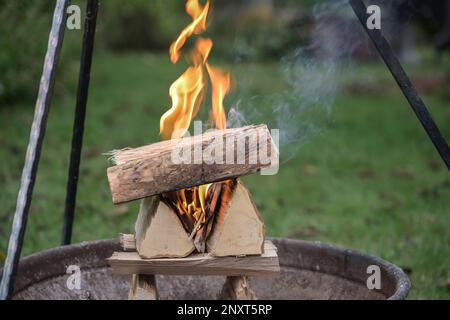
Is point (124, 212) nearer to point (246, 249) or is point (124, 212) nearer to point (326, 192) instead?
point (326, 192)

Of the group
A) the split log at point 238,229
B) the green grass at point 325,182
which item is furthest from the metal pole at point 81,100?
the green grass at point 325,182

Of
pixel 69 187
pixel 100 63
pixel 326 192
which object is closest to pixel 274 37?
pixel 100 63

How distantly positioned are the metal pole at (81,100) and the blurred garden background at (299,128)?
2.01 ft

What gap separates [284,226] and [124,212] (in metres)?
1.07

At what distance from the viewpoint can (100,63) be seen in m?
11.1

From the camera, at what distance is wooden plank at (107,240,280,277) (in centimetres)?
238

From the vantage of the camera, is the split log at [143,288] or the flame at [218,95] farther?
the flame at [218,95]

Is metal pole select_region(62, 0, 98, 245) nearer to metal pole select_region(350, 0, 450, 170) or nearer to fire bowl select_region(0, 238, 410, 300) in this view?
fire bowl select_region(0, 238, 410, 300)

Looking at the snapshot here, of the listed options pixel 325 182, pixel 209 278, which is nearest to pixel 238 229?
pixel 209 278

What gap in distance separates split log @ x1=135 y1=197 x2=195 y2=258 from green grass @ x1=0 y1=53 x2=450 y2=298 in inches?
63.6

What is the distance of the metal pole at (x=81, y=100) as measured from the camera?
273 cm

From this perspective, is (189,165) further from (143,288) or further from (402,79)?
(402,79)

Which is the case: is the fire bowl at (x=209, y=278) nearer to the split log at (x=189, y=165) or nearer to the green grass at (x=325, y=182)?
the split log at (x=189, y=165)
